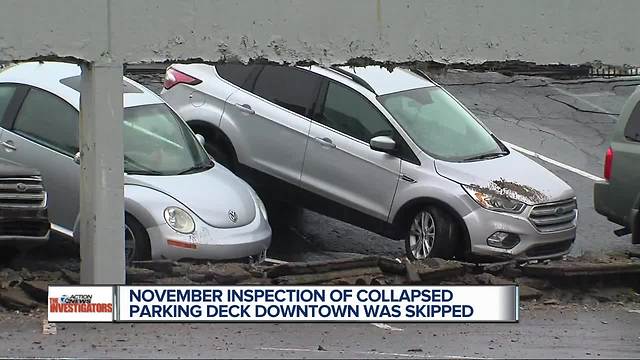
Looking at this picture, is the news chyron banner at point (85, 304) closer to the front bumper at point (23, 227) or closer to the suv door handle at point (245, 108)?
the front bumper at point (23, 227)

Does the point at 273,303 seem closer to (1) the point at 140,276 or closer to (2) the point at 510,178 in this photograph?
(1) the point at 140,276

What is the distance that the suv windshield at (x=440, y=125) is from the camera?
35.3 ft

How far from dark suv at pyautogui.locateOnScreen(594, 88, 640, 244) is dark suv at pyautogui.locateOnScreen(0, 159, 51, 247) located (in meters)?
5.48

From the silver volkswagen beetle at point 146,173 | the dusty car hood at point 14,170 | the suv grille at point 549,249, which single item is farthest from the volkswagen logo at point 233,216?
the suv grille at point 549,249

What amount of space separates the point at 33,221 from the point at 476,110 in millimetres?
9947

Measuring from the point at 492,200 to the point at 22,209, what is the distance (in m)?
4.32

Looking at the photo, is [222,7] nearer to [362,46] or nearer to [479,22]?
[362,46]

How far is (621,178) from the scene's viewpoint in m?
10.6

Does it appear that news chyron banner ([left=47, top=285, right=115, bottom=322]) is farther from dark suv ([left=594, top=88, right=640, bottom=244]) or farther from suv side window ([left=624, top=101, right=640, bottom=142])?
suv side window ([left=624, top=101, right=640, bottom=142])

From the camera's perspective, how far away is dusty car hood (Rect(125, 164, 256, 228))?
30.8ft

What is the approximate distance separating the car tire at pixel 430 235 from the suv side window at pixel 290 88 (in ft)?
5.32

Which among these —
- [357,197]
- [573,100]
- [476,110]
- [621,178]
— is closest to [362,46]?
[357,197]

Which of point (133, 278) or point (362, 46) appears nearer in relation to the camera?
point (362, 46)

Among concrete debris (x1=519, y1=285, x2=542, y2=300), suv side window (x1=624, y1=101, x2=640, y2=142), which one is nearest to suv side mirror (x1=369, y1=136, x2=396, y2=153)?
concrete debris (x1=519, y1=285, x2=542, y2=300)
